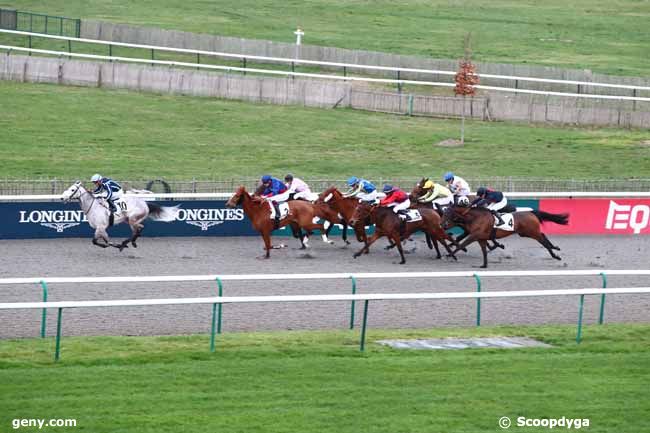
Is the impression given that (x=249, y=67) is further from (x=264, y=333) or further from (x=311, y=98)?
(x=264, y=333)

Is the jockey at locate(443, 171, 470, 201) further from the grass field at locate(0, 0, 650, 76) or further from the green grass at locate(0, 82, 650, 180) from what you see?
the grass field at locate(0, 0, 650, 76)

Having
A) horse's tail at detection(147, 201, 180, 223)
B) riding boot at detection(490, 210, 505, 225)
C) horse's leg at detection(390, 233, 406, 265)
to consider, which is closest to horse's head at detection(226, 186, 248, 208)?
horse's tail at detection(147, 201, 180, 223)

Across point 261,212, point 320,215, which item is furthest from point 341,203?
point 261,212

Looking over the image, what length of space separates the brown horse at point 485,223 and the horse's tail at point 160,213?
530cm

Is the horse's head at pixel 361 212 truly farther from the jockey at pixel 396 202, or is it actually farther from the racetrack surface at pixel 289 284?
the racetrack surface at pixel 289 284

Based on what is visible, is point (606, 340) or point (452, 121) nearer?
point (606, 340)

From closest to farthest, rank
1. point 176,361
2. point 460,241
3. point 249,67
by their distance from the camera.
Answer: point 176,361 < point 460,241 < point 249,67

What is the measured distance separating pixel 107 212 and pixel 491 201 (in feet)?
23.8

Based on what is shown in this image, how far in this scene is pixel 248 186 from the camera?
28391mm

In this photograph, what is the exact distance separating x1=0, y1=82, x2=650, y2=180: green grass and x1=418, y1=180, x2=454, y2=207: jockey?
7.15m

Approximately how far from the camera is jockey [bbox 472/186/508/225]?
24469 mm

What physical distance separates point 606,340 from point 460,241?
32.2ft

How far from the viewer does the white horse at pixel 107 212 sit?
77.9 ft

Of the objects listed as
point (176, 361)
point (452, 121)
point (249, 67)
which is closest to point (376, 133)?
point (452, 121)
